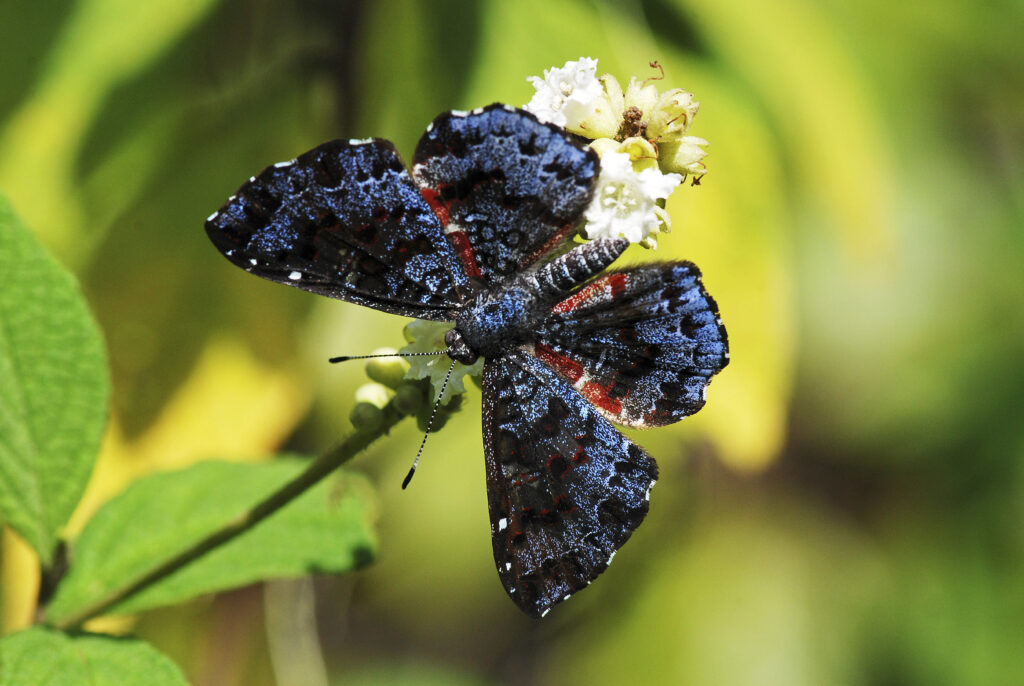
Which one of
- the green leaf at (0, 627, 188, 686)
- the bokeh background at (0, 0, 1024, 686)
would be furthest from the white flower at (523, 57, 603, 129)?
the bokeh background at (0, 0, 1024, 686)

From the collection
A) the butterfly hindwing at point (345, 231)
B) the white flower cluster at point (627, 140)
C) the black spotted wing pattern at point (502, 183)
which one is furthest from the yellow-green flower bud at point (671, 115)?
the butterfly hindwing at point (345, 231)

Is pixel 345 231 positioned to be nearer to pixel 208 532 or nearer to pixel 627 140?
pixel 627 140

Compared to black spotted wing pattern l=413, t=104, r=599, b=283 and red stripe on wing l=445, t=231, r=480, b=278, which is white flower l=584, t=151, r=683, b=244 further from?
red stripe on wing l=445, t=231, r=480, b=278

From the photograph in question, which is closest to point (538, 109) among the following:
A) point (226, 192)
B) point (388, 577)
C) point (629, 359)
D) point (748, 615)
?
point (629, 359)

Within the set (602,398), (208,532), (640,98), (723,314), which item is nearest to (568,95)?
(640,98)

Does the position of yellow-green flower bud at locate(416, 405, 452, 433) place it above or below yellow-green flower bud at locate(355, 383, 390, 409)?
above

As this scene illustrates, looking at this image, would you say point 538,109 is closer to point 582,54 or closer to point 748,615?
point 582,54

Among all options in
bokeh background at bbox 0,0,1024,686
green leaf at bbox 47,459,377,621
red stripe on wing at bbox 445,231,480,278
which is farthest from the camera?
bokeh background at bbox 0,0,1024,686
